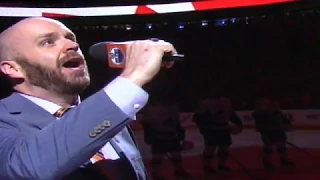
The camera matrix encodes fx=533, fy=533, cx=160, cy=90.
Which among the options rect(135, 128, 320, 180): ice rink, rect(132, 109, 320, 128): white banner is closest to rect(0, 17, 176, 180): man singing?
rect(132, 109, 320, 128): white banner

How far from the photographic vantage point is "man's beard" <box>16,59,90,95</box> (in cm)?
61

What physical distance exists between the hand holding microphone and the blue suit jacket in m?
0.04

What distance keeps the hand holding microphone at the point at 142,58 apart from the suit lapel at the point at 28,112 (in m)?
0.11

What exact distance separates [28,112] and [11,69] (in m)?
0.06

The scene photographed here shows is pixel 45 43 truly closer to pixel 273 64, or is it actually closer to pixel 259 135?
pixel 259 135

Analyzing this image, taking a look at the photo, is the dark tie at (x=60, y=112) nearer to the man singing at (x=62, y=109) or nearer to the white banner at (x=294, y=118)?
the man singing at (x=62, y=109)

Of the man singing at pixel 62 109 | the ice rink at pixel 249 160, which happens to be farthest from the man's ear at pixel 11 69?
the ice rink at pixel 249 160

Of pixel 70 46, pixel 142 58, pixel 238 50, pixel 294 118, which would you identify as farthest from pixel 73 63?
pixel 238 50

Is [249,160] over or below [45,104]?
below

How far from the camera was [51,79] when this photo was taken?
0.62m

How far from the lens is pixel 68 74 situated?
0.62 metres

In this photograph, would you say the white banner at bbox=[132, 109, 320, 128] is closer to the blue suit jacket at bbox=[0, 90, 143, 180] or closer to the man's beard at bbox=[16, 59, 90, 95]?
the man's beard at bbox=[16, 59, 90, 95]

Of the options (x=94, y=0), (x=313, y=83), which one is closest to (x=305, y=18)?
(x=313, y=83)

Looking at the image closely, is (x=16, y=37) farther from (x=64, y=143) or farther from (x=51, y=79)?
(x=64, y=143)
